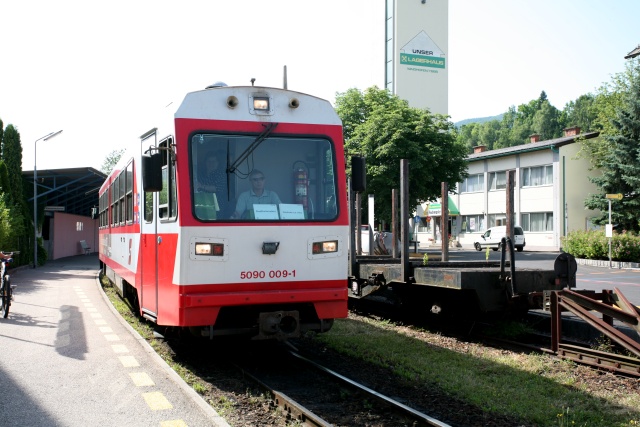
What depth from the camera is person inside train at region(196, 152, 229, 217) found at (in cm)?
737

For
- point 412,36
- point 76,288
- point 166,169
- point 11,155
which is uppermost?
point 412,36

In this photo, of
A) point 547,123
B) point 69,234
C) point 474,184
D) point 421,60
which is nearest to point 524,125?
point 547,123

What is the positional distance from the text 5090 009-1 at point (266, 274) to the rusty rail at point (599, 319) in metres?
3.62

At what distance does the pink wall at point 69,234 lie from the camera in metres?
38.7

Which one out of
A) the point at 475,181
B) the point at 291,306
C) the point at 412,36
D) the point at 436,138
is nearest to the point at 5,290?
the point at 291,306

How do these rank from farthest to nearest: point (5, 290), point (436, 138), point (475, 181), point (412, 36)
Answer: point (412, 36) → point (475, 181) → point (436, 138) → point (5, 290)

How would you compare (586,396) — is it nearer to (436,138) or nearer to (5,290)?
(5,290)

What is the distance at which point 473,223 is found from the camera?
53.8 metres

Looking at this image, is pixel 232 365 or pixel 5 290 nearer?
pixel 232 365

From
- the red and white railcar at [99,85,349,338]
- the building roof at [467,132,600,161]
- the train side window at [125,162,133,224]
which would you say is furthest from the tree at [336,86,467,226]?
the red and white railcar at [99,85,349,338]

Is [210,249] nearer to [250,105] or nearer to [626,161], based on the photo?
[250,105]

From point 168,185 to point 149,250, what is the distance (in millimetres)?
1355

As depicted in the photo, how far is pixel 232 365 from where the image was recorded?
8.25 meters

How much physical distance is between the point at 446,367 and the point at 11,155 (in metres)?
25.7
